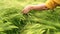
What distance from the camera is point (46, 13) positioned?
416 cm

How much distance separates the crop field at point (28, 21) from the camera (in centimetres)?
361

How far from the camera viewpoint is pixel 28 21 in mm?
3887

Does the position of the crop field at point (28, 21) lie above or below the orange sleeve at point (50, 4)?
below

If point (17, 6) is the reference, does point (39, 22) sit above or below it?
below

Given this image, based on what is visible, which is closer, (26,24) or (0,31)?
(0,31)

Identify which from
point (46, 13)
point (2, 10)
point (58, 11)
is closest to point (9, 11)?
point (2, 10)

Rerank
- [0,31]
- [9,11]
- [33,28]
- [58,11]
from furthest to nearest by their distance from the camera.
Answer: [58,11]
[9,11]
[33,28]
[0,31]

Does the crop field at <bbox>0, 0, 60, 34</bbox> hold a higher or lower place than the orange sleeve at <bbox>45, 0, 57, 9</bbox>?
lower

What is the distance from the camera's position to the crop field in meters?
3.61

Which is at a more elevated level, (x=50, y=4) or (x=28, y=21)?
(x=50, y=4)

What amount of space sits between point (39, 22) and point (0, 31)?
77 cm

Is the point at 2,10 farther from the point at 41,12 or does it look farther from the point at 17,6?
the point at 41,12

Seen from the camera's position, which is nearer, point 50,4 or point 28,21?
point 50,4

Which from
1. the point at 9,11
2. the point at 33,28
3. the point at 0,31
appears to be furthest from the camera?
the point at 9,11
